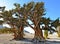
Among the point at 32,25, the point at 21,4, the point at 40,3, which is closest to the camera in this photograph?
the point at 40,3

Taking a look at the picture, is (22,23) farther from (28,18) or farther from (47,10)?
(47,10)

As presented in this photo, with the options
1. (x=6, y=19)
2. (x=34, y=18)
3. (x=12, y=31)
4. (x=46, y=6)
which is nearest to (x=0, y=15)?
(x=6, y=19)

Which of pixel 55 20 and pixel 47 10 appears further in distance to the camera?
pixel 55 20

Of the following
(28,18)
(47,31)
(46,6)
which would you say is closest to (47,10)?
(46,6)

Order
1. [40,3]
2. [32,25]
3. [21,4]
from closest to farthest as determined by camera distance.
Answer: [40,3] → [21,4] → [32,25]

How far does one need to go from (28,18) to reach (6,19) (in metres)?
1.99

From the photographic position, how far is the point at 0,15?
55.4 feet

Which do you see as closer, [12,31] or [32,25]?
[12,31]

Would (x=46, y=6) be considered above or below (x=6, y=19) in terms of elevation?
above

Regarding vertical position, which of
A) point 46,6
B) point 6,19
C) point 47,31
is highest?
point 46,6

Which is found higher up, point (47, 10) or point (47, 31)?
point (47, 10)

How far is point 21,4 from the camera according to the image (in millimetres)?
17141

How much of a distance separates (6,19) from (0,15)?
0.69 metres

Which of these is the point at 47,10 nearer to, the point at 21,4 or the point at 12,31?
the point at 21,4
